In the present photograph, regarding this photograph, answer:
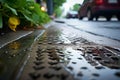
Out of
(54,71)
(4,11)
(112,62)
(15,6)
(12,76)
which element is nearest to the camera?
(12,76)

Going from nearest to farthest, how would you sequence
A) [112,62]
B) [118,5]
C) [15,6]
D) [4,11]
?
[112,62] → [4,11] → [15,6] → [118,5]

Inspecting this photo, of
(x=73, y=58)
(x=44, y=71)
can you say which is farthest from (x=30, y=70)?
(x=73, y=58)

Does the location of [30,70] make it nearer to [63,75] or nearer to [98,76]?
[63,75]

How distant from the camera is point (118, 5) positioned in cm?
1361

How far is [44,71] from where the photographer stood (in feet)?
4.27

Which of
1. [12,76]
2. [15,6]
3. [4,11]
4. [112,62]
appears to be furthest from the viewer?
[15,6]

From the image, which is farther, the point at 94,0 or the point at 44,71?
the point at 94,0

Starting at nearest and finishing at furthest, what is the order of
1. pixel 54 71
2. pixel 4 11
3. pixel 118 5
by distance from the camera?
pixel 54 71 → pixel 4 11 → pixel 118 5

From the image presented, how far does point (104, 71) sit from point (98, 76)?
0.10 metres

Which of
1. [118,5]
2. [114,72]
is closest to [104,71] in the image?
[114,72]

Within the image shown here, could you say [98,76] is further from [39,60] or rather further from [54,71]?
[39,60]

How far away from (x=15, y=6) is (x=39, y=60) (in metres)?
2.02

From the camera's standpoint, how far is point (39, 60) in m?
1.61

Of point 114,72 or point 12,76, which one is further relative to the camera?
point 114,72
